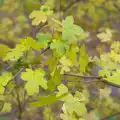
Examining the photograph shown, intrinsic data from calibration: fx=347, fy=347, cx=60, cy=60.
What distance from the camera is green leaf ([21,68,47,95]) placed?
129 centimetres

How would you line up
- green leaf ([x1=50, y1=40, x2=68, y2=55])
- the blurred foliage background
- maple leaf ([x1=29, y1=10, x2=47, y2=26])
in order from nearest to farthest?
green leaf ([x1=50, y1=40, x2=68, y2=55]), maple leaf ([x1=29, y1=10, x2=47, y2=26]), the blurred foliage background

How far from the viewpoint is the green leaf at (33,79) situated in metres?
1.29

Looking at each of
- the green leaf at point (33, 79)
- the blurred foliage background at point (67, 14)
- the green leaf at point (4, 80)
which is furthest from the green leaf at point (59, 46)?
the blurred foliage background at point (67, 14)

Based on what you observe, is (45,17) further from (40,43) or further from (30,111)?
(30,111)

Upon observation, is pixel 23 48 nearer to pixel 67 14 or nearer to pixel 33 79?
pixel 33 79

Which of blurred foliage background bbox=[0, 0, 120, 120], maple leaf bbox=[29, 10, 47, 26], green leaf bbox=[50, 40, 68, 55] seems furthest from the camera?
blurred foliage background bbox=[0, 0, 120, 120]

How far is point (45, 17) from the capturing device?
1503 mm

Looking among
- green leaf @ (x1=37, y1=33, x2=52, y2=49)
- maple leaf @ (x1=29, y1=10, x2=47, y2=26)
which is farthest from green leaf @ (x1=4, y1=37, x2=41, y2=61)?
maple leaf @ (x1=29, y1=10, x2=47, y2=26)

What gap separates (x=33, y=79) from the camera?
1.32 m

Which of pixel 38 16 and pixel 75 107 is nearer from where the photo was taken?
pixel 75 107

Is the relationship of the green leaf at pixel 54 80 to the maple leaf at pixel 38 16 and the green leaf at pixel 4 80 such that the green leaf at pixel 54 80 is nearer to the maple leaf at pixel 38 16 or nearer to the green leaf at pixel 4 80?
the green leaf at pixel 4 80

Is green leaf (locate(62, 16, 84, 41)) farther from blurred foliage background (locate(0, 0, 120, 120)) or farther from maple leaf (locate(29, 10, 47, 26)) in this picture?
blurred foliage background (locate(0, 0, 120, 120))

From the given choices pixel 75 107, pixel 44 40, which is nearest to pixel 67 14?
pixel 44 40

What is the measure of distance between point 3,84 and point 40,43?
0.72 ft
